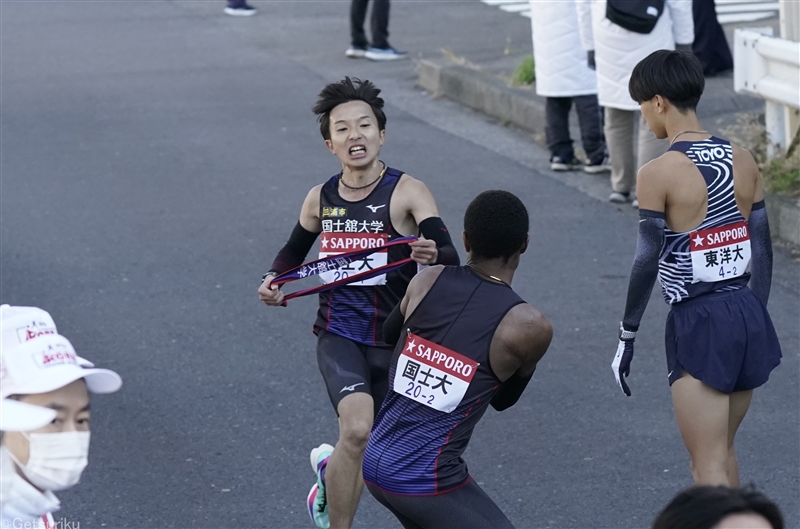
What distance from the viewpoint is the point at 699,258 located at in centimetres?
411

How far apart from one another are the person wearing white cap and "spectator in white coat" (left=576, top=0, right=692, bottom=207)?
6.68 meters

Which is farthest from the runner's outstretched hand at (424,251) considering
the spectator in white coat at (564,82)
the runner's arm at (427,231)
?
the spectator in white coat at (564,82)

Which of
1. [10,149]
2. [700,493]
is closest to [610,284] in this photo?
[700,493]

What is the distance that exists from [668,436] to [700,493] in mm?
3505

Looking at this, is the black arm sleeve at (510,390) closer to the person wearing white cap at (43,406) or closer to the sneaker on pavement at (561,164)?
the person wearing white cap at (43,406)

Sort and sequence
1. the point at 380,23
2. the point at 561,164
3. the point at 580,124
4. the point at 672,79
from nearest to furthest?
the point at 672,79 → the point at 580,124 → the point at 561,164 → the point at 380,23

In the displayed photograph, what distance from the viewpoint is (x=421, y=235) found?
15.0ft

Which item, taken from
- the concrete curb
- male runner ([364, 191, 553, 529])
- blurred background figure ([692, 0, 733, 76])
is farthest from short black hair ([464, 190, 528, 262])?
blurred background figure ([692, 0, 733, 76])

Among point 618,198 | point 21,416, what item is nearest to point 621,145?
point 618,198

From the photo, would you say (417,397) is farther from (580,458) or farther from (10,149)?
(10,149)

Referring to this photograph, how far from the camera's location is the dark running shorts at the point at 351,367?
4422 mm

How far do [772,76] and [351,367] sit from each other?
5.25m

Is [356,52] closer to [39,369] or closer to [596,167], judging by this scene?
[596,167]

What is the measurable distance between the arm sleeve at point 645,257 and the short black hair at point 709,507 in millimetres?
1972
